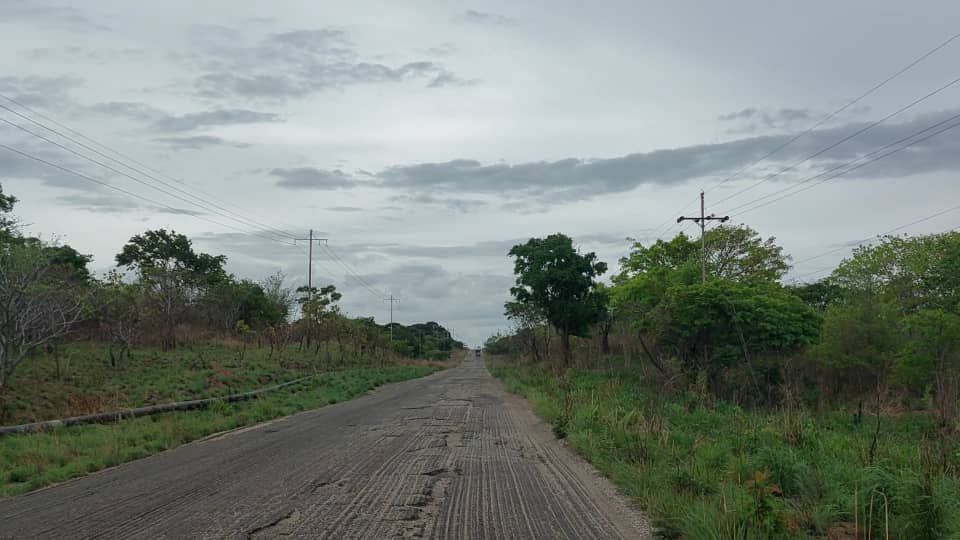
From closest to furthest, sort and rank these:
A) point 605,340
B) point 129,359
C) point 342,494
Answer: point 342,494
point 129,359
point 605,340

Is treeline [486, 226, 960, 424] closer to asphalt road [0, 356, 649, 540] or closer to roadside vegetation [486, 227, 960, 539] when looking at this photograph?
roadside vegetation [486, 227, 960, 539]

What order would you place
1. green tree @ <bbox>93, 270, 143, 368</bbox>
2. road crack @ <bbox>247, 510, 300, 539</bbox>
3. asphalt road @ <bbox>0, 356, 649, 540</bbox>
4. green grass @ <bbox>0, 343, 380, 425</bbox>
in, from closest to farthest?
road crack @ <bbox>247, 510, 300, 539</bbox> < asphalt road @ <bbox>0, 356, 649, 540</bbox> < green grass @ <bbox>0, 343, 380, 425</bbox> < green tree @ <bbox>93, 270, 143, 368</bbox>

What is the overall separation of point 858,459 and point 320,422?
12.8 metres

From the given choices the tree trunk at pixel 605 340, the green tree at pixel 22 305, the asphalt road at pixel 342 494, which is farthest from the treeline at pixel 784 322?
the green tree at pixel 22 305

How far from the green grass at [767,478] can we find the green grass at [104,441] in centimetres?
804

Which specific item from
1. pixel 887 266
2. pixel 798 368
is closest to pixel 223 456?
pixel 798 368

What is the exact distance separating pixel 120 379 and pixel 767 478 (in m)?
21.6

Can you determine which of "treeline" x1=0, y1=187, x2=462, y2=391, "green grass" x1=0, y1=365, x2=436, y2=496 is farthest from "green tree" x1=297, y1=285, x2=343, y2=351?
"green grass" x1=0, y1=365, x2=436, y2=496

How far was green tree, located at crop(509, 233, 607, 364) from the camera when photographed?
139ft

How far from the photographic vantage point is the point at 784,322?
31531 mm

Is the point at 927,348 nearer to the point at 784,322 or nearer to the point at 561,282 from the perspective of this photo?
the point at 784,322

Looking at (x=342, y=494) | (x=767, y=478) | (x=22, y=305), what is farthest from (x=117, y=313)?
(x=767, y=478)

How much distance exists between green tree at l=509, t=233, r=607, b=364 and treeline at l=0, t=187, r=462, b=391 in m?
14.7

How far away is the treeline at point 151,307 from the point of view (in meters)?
19.0
